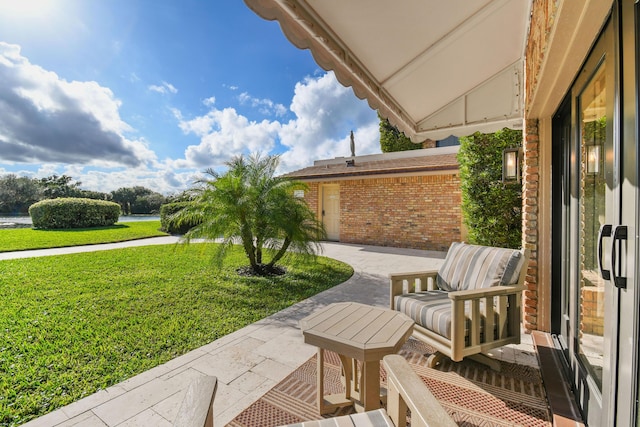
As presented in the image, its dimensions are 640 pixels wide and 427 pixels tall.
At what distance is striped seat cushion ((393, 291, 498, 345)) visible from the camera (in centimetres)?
251

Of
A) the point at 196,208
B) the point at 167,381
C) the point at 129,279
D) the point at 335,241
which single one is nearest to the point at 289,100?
the point at 335,241

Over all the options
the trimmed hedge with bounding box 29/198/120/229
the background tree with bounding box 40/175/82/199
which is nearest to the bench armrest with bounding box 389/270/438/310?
the trimmed hedge with bounding box 29/198/120/229

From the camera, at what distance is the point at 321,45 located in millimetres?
2648

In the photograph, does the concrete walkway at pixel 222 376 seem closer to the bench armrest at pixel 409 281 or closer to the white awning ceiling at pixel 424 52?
the bench armrest at pixel 409 281

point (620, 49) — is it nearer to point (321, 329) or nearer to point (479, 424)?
point (321, 329)

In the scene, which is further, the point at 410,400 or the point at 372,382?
the point at 372,382

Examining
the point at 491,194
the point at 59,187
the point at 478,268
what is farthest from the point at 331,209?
the point at 59,187

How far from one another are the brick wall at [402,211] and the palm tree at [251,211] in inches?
209

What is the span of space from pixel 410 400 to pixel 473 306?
174 centimetres

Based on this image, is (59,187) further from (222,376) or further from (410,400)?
(410,400)

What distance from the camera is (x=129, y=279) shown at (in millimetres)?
5777

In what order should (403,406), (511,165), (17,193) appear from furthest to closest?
1. (17,193)
2. (511,165)
3. (403,406)

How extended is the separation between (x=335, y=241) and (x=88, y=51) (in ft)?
37.6

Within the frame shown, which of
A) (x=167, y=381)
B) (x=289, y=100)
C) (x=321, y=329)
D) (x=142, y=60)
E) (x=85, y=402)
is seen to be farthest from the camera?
(x=289, y=100)
